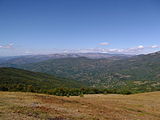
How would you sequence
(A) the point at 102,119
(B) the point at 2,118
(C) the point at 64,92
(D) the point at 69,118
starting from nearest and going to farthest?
1. (B) the point at 2,118
2. (D) the point at 69,118
3. (A) the point at 102,119
4. (C) the point at 64,92

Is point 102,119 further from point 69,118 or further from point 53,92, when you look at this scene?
point 53,92

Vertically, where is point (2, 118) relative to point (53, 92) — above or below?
above

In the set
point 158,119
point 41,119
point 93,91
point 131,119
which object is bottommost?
point 93,91

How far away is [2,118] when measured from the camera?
19203 millimetres

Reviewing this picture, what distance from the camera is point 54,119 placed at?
71.6 feet

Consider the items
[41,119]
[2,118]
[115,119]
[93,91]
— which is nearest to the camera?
[2,118]

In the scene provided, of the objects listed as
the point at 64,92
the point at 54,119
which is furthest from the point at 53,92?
the point at 54,119

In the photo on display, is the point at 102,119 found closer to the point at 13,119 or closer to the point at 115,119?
the point at 115,119

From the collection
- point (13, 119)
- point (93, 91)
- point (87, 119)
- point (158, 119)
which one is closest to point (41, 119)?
point (13, 119)

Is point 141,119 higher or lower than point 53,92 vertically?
higher

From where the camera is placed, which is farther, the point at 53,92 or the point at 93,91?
the point at 93,91

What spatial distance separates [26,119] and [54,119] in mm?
3748

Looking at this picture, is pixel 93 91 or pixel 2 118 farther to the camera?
pixel 93 91

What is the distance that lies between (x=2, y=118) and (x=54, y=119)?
6.50 m
